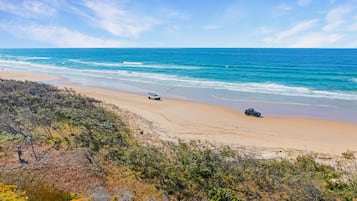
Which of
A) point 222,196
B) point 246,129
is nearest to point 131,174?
point 222,196

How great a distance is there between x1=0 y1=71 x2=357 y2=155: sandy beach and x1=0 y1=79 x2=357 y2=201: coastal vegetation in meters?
6.11

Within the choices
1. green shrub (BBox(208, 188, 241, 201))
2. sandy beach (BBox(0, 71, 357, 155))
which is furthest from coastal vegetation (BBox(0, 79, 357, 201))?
sandy beach (BBox(0, 71, 357, 155))

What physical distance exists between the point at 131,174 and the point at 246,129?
1475 centimetres

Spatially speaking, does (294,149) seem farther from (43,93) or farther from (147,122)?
(43,93)

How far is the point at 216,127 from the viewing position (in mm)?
23172

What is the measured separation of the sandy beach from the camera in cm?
1909

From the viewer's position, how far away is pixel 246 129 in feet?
74.3

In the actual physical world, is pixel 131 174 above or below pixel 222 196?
below

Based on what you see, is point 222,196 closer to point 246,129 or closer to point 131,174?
point 131,174

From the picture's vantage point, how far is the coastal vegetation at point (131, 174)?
8.76 metres

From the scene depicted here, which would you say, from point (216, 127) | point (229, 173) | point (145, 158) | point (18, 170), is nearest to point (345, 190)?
point (229, 173)

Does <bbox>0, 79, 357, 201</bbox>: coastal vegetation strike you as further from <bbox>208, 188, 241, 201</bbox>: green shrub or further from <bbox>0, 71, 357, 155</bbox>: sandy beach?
<bbox>0, 71, 357, 155</bbox>: sandy beach

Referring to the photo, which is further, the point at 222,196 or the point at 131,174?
the point at 131,174

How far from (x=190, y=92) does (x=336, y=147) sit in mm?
23933
